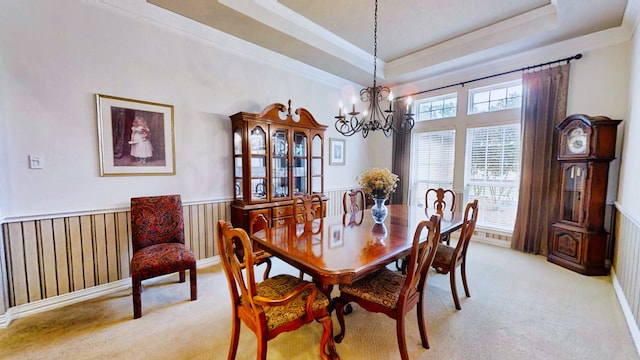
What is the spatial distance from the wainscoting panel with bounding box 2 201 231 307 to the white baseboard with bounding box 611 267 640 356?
4373 millimetres

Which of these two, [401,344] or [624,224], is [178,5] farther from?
[624,224]

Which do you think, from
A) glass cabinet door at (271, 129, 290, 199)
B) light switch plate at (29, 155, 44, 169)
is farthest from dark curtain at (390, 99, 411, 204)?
light switch plate at (29, 155, 44, 169)

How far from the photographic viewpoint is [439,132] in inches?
182

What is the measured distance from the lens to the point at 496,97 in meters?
4.00

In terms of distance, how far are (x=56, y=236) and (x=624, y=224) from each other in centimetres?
548

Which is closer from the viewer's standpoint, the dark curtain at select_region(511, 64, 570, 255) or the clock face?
the clock face

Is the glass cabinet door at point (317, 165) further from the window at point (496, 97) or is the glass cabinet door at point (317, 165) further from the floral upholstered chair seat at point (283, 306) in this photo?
the window at point (496, 97)

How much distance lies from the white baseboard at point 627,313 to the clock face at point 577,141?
1415 mm

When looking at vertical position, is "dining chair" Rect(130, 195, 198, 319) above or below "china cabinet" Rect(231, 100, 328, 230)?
below

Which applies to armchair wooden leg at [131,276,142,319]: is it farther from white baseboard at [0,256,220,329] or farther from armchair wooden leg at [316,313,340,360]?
armchair wooden leg at [316,313,340,360]

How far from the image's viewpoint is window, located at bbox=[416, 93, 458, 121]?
4473 millimetres

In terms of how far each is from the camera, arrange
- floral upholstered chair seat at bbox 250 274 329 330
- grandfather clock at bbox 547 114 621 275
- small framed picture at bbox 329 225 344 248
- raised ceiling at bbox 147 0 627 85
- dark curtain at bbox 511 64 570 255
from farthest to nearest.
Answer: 1. dark curtain at bbox 511 64 570 255
2. grandfather clock at bbox 547 114 621 275
3. raised ceiling at bbox 147 0 627 85
4. small framed picture at bbox 329 225 344 248
5. floral upholstered chair seat at bbox 250 274 329 330

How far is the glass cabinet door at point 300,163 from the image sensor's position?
3754 mm

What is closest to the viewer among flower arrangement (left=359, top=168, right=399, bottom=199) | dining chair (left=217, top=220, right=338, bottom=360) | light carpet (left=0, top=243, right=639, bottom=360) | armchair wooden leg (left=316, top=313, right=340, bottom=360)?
dining chair (left=217, top=220, right=338, bottom=360)
